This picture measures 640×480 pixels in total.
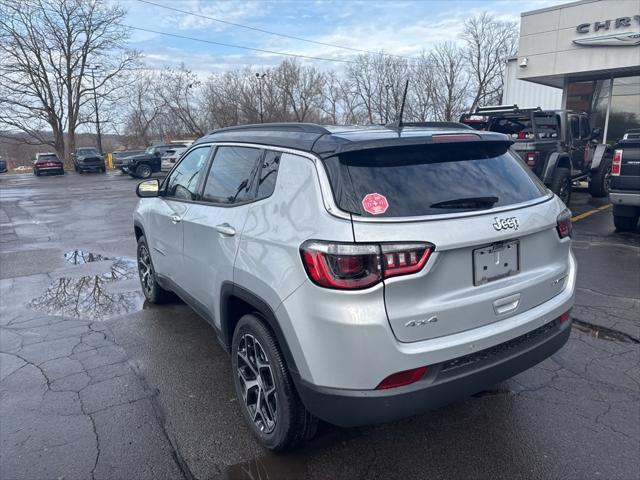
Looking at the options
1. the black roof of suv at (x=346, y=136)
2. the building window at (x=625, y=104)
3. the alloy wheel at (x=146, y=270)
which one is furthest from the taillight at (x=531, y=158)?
the building window at (x=625, y=104)

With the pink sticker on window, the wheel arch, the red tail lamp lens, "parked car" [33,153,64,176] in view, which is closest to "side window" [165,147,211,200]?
the wheel arch

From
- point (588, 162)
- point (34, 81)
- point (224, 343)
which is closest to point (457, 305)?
point (224, 343)

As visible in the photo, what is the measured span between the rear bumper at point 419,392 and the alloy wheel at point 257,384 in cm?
42

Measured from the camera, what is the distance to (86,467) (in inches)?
104

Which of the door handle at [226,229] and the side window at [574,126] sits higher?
the side window at [574,126]

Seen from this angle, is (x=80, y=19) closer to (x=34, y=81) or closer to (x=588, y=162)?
(x=34, y=81)

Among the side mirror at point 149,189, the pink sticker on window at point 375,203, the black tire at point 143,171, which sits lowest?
the black tire at point 143,171

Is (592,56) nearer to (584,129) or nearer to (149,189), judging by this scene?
(584,129)

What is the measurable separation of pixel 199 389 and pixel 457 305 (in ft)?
6.90

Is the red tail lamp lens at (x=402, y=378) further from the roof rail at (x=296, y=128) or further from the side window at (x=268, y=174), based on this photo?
the roof rail at (x=296, y=128)

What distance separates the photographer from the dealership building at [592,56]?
49.5 feet

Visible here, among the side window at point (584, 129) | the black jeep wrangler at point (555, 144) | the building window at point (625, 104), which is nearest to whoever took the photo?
the black jeep wrangler at point (555, 144)

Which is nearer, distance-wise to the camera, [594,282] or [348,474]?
[348,474]

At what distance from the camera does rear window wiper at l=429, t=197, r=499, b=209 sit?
7.70 feet
